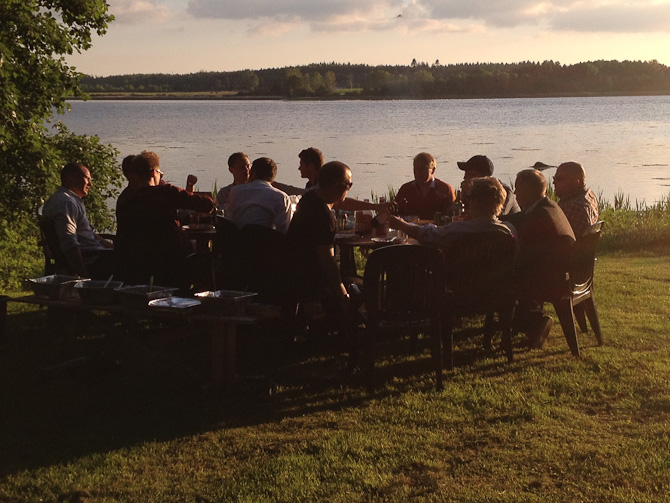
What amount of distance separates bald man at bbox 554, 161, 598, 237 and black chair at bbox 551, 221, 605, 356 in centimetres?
28

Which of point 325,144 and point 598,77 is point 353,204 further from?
point 598,77

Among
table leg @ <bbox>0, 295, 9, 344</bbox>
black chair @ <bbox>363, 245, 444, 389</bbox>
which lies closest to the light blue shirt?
table leg @ <bbox>0, 295, 9, 344</bbox>

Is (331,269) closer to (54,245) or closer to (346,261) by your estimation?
(346,261)

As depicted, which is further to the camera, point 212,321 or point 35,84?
point 35,84

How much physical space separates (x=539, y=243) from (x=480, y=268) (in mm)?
536

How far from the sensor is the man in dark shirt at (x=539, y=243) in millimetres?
5504

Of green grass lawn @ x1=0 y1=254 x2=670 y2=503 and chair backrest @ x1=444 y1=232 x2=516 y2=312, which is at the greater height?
chair backrest @ x1=444 y1=232 x2=516 y2=312

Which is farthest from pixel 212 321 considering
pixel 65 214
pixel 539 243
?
pixel 539 243

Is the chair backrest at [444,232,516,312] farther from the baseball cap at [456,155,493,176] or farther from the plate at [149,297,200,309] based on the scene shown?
the baseball cap at [456,155,493,176]

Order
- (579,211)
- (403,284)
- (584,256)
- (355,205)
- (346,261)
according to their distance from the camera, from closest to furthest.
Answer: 1. (403,284)
2. (584,256)
3. (579,211)
4. (355,205)
5. (346,261)

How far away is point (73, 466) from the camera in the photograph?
3.90 metres

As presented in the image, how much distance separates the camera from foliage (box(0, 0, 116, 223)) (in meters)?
8.37

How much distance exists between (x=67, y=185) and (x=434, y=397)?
121 inches

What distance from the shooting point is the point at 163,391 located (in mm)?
4941
